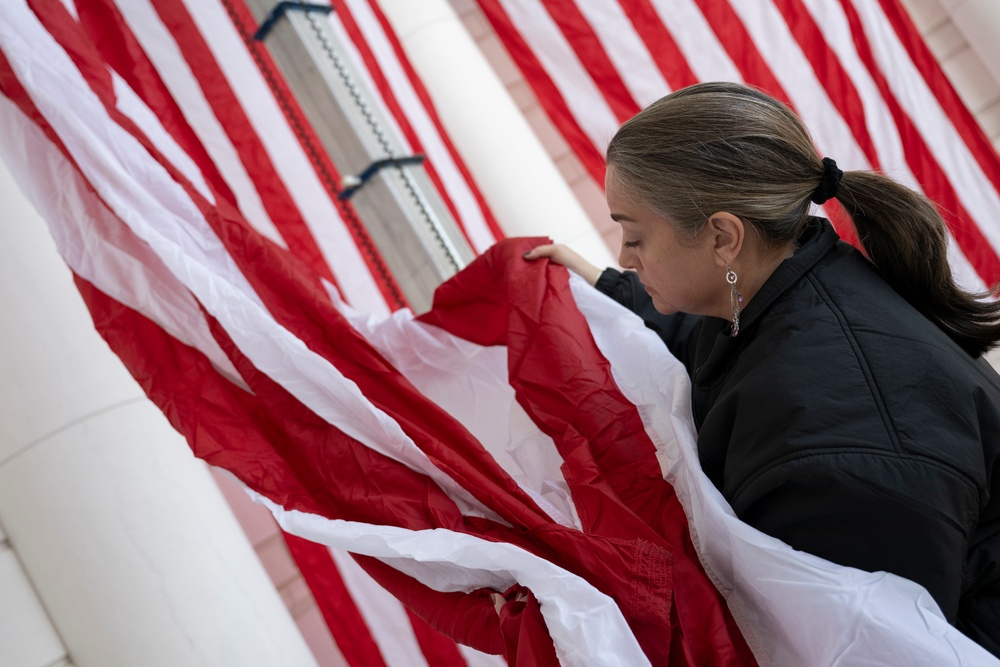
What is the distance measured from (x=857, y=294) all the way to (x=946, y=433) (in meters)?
0.19

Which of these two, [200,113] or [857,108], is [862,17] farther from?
[200,113]

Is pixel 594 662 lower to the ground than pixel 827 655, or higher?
higher

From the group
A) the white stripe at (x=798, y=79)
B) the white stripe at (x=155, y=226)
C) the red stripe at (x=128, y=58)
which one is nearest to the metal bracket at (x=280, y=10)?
the red stripe at (x=128, y=58)

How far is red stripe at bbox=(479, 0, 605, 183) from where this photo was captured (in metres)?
2.08

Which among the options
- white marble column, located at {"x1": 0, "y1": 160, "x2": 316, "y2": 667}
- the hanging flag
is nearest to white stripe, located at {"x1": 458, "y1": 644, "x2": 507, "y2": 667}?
white marble column, located at {"x1": 0, "y1": 160, "x2": 316, "y2": 667}

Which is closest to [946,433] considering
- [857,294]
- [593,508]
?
[857,294]

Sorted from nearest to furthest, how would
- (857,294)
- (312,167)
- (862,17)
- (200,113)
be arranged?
(857,294) < (200,113) < (312,167) < (862,17)

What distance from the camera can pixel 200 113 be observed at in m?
1.59

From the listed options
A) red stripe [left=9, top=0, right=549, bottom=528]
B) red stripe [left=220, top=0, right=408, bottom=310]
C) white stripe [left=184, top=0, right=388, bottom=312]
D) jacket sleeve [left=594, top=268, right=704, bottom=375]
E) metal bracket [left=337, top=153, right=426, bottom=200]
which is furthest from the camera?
white stripe [left=184, top=0, right=388, bottom=312]

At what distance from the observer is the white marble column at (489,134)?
199 cm

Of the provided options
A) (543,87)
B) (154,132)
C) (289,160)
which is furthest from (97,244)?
(543,87)

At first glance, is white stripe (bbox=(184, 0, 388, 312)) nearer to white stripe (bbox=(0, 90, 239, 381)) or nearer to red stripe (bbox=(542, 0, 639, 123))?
white stripe (bbox=(0, 90, 239, 381))

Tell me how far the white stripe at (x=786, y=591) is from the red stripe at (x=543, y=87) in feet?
3.59

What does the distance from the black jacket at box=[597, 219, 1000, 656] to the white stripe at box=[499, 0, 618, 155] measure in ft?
3.92
